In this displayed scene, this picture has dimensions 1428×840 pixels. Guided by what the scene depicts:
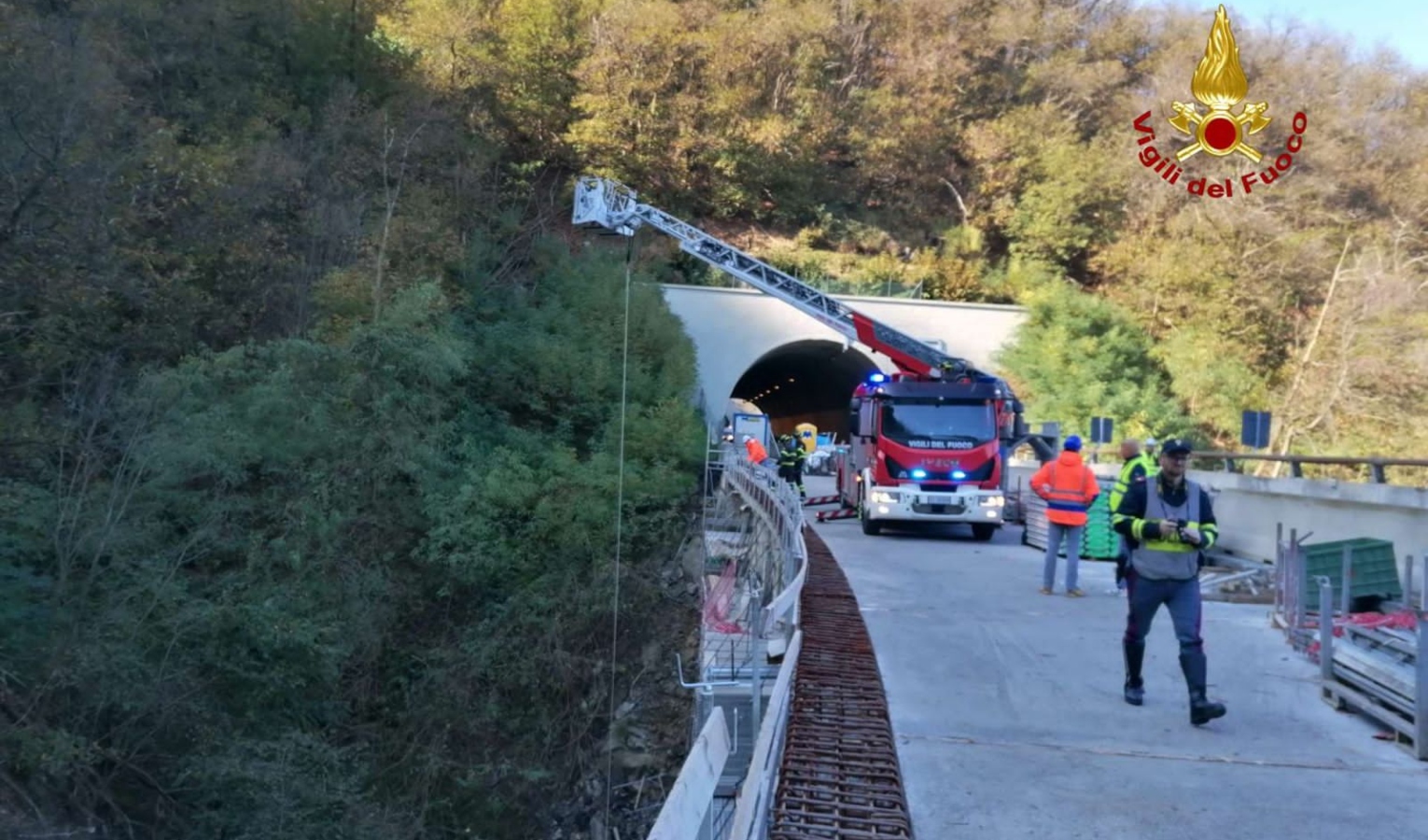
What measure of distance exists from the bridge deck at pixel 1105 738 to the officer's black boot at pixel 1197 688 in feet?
0.44

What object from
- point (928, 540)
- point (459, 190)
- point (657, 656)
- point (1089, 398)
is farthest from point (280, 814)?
point (1089, 398)

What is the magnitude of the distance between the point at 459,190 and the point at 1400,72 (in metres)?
31.6

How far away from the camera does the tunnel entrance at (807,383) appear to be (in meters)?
40.1

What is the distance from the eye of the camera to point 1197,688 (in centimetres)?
787

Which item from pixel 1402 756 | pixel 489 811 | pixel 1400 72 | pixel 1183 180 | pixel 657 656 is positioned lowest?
pixel 489 811

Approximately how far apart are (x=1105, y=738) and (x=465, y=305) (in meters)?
25.1

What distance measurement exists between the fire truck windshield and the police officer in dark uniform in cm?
1236

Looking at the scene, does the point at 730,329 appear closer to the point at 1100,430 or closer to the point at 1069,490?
the point at 1100,430

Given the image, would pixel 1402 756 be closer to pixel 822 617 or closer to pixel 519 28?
pixel 822 617

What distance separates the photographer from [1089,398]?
38.4 metres

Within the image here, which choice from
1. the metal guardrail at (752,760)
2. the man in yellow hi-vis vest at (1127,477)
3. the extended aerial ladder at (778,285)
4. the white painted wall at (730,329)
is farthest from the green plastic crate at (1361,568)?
the white painted wall at (730,329)

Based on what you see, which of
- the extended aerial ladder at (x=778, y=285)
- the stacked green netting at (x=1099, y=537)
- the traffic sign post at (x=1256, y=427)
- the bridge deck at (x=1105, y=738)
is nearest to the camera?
the bridge deck at (x=1105, y=738)

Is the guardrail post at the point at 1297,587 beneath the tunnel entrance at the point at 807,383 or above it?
beneath
